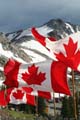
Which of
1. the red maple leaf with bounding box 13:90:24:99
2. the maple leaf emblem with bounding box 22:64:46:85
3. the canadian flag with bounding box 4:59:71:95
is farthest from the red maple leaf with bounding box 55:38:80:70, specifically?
the red maple leaf with bounding box 13:90:24:99

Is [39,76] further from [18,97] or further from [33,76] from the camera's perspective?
[18,97]

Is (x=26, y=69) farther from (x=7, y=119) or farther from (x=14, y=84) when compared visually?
(x=7, y=119)

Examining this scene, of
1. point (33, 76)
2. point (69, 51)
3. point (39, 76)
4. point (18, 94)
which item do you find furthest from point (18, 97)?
point (69, 51)

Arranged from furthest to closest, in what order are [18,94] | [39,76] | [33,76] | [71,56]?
[18,94] → [33,76] → [39,76] → [71,56]

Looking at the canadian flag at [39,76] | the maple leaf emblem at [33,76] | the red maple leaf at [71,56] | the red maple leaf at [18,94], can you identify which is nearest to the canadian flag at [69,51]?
the red maple leaf at [71,56]

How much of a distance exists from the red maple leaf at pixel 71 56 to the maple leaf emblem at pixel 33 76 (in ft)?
12.6

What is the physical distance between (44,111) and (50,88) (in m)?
38.6

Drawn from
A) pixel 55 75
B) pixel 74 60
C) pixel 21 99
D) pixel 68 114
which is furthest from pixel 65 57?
pixel 68 114

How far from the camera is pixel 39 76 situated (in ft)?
95.6

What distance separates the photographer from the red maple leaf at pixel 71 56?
2420 centimetres

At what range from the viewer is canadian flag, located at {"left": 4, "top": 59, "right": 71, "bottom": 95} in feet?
84.2

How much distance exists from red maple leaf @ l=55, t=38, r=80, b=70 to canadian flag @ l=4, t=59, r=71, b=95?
1158mm

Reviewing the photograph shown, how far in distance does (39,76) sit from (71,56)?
512cm

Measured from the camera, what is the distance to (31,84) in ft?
98.8
